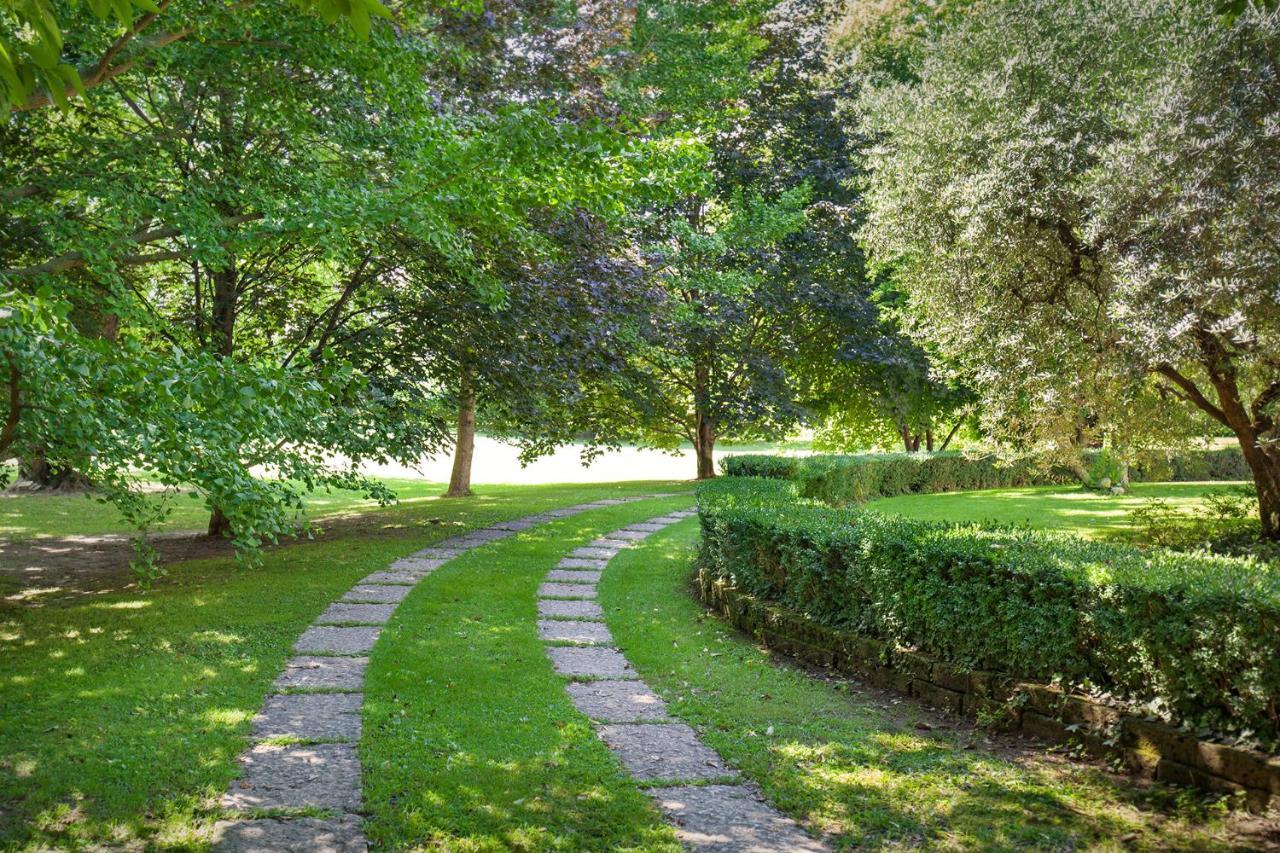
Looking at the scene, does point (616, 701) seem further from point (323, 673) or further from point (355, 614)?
point (355, 614)

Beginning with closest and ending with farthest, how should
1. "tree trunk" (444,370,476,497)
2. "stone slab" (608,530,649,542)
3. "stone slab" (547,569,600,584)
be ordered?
Result: "stone slab" (547,569,600,584), "stone slab" (608,530,649,542), "tree trunk" (444,370,476,497)

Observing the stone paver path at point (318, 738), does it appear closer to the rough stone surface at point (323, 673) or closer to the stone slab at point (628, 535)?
the rough stone surface at point (323, 673)

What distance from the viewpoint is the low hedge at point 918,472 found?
52.9 ft

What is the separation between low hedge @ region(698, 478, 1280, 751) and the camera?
4.32 meters

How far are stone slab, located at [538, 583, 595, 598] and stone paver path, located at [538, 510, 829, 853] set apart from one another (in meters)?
0.34

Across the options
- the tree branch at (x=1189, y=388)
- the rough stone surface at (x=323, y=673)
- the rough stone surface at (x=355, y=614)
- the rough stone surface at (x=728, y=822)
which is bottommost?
the rough stone surface at (x=728, y=822)

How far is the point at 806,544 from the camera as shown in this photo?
7523mm

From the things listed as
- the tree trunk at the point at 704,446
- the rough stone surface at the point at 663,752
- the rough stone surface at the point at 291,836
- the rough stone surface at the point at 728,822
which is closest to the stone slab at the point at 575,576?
the rough stone surface at the point at 663,752

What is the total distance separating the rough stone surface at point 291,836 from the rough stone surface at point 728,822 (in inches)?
53.7

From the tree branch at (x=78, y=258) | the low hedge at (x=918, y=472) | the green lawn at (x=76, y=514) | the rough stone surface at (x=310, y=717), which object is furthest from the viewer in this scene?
the low hedge at (x=918, y=472)

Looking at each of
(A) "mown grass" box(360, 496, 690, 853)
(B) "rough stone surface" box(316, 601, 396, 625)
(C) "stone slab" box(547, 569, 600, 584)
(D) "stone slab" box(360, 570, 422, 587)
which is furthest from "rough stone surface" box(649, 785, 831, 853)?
(D) "stone slab" box(360, 570, 422, 587)

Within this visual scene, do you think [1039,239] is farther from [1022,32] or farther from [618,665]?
[618,665]

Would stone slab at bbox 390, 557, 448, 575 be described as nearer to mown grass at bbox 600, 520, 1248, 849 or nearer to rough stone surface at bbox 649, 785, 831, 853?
mown grass at bbox 600, 520, 1248, 849

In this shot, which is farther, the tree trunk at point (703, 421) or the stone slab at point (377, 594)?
the tree trunk at point (703, 421)
